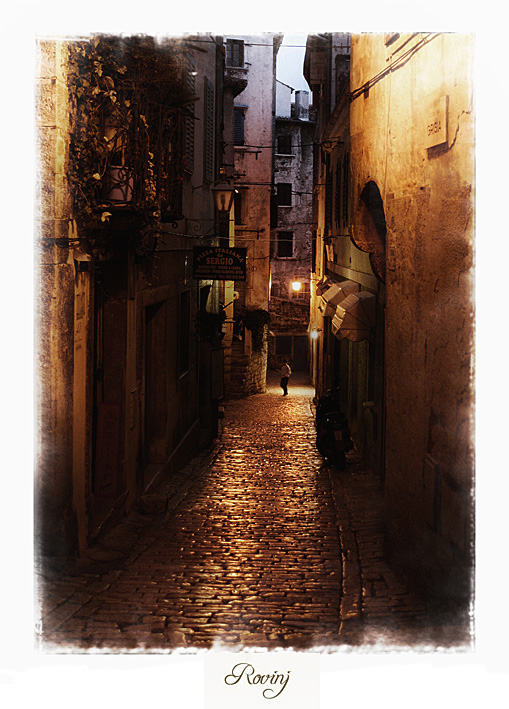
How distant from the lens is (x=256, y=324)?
3334 centimetres

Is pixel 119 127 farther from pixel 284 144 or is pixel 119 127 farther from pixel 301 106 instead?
pixel 301 106

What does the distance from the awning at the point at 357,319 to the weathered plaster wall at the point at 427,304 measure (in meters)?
4.71

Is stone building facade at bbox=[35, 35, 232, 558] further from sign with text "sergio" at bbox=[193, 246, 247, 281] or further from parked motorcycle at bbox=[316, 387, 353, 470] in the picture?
parked motorcycle at bbox=[316, 387, 353, 470]

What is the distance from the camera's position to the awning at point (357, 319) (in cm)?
1426

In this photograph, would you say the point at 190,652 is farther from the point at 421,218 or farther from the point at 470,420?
the point at 421,218

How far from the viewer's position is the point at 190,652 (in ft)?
17.7

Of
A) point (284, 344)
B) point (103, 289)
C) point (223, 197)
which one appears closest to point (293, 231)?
point (284, 344)

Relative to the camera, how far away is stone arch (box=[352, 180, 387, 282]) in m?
11.4

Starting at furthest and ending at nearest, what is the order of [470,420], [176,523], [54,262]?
[176,523], [54,262], [470,420]

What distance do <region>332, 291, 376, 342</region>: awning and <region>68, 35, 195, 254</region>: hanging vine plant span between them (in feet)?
16.0

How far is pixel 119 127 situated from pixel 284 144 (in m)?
39.1

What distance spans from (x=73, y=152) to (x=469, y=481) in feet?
16.2

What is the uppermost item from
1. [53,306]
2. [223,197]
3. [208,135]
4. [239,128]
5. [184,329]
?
[239,128]

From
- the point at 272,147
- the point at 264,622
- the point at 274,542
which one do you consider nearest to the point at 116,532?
the point at 274,542
